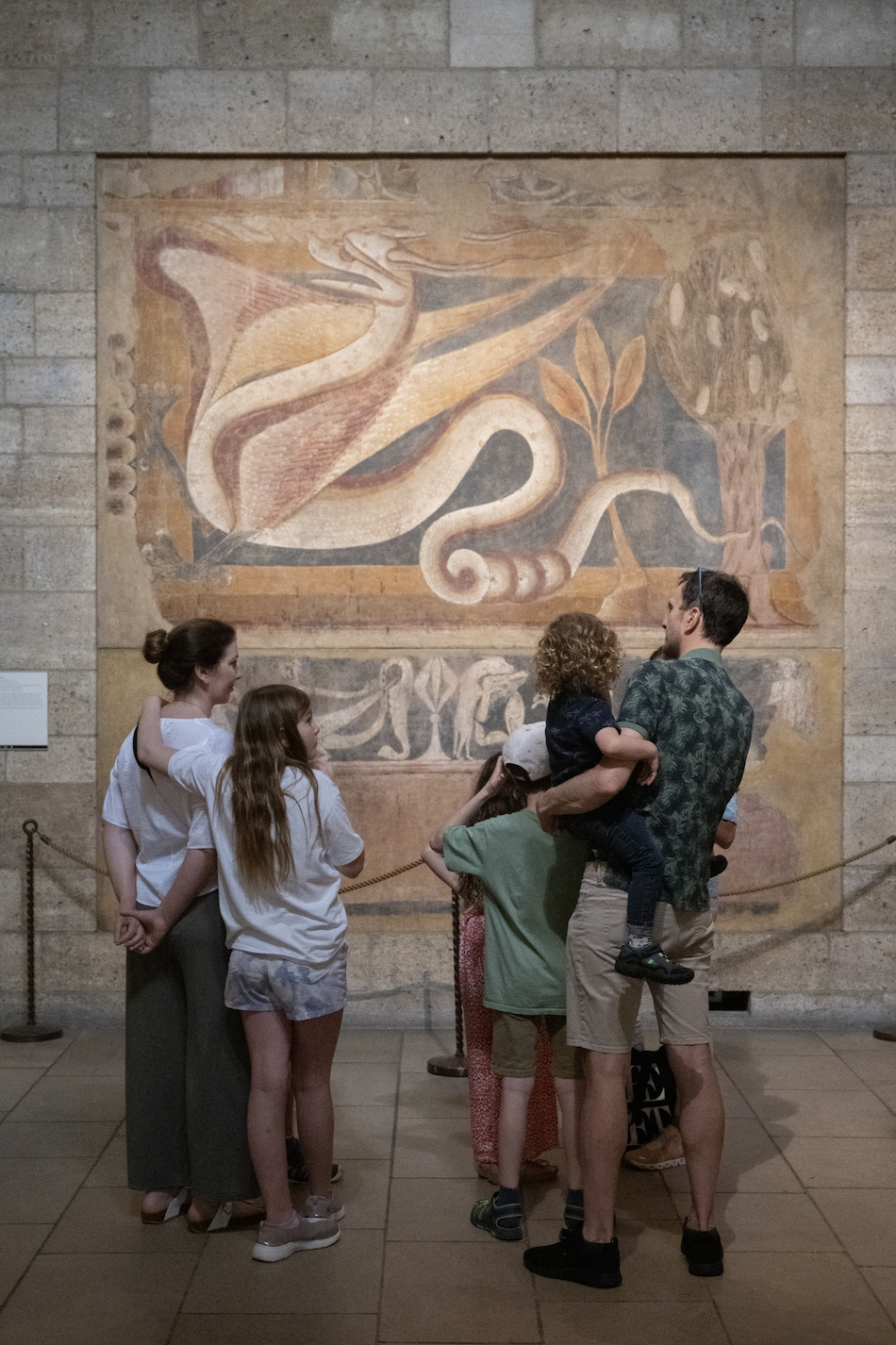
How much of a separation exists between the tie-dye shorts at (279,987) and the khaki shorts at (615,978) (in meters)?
0.67

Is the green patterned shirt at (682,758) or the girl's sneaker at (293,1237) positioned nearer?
the green patterned shirt at (682,758)

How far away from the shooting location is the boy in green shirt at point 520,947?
3.88 m

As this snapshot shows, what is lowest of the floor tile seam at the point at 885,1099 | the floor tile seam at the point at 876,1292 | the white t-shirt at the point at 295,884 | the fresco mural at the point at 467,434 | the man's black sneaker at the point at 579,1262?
the floor tile seam at the point at 885,1099

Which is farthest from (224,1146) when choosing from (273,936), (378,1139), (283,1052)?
(378,1139)

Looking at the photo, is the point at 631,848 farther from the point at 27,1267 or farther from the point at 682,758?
the point at 27,1267

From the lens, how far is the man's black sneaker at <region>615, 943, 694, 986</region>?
340cm

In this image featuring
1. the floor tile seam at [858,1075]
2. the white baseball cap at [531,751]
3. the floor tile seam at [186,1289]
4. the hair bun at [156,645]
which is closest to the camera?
the floor tile seam at [186,1289]

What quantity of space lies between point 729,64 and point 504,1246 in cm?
571

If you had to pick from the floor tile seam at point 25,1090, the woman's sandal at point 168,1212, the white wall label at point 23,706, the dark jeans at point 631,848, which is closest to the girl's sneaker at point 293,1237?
the woman's sandal at point 168,1212

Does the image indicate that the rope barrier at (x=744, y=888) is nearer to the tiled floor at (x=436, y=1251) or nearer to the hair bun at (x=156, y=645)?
the tiled floor at (x=436, y=1251)

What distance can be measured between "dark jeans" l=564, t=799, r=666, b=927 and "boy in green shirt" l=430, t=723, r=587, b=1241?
32 cm

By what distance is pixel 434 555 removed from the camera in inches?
265

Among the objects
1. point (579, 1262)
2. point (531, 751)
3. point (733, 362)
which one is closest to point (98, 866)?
point (531, 751)

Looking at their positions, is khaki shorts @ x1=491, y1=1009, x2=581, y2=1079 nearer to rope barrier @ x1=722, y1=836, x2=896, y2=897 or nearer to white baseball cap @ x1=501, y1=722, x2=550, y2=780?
white baseball cap @ x1=501, y1=722, x2=550, y2=780
